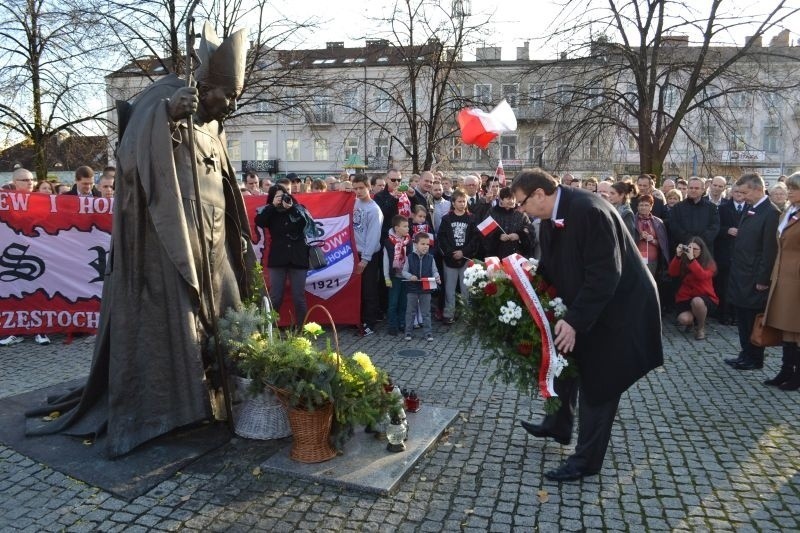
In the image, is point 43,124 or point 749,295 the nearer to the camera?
point 749,295

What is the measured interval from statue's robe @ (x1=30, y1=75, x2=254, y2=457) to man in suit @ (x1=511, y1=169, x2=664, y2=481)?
2291 millimetres

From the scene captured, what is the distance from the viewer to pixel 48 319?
8195 mm

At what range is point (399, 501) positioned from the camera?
12.6 feet

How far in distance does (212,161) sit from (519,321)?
2570 millimetres

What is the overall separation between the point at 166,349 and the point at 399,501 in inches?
74.4

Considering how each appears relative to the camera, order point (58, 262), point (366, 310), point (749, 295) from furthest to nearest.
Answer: point (366, 310)
point (58, 262)
point (749, 295)

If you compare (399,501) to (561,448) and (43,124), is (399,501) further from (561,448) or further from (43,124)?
(43,124)

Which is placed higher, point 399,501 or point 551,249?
point 551,249

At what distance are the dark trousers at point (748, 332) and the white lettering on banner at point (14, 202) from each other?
9.05m

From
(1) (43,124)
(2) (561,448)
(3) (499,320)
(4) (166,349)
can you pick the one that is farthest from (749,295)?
(1) (43,124)

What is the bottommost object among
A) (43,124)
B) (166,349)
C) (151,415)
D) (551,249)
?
(151,415)

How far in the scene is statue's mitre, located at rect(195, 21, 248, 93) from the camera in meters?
4.31

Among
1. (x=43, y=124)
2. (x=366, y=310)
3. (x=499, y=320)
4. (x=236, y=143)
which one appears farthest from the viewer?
(x=236, y=143)

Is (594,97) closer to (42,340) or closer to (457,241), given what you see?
(457,241)
